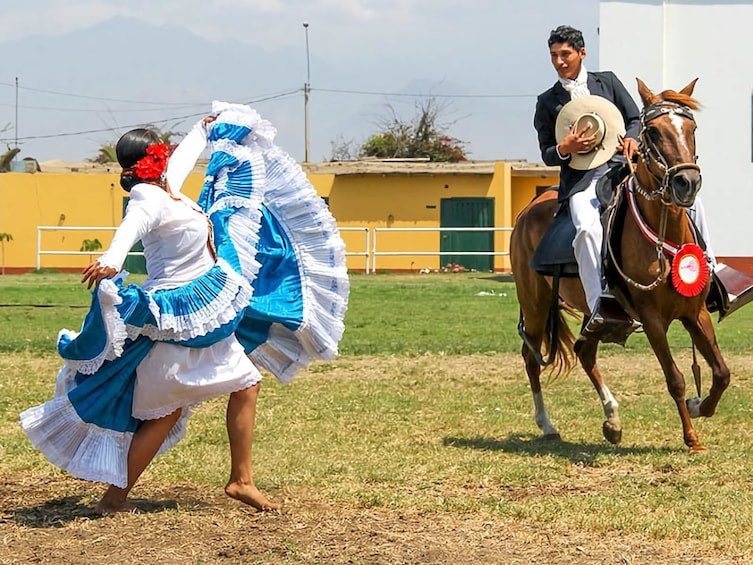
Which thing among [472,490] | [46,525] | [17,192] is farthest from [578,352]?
[17,192]

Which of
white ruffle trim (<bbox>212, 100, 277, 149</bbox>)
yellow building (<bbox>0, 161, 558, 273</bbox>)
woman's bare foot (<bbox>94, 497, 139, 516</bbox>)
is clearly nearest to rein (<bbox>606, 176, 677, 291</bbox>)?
white ruffle trim (<bbox>212, 100, 277, 149</bbox>)

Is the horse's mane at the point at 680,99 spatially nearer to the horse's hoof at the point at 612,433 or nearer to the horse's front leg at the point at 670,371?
the horse's front leg at the point at 670,371

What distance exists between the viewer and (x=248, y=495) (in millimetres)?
5996

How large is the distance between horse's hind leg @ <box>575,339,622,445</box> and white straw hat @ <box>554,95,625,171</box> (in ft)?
4.43

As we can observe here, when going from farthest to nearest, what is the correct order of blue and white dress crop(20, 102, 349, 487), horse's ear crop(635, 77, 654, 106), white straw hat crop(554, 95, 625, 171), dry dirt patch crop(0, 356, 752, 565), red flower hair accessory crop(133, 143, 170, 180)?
white straw hat crop(554, 95, 625, 171), horse's ear crop(635, 77, 654, 106), red flower hair accessory crop(133, 143, 170, 180), blue and white dress crop(20, 102, 349, 487), dry dirt patch crop(0, 356, 752, 565)

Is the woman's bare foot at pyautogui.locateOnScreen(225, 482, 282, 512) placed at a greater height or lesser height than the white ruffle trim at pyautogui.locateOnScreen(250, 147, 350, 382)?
lesser

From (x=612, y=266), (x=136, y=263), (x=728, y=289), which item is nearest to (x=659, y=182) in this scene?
(x=612, y=266)

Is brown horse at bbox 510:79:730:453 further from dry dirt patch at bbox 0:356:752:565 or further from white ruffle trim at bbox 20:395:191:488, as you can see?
white ruffle trim at bbox 20:395:191:488

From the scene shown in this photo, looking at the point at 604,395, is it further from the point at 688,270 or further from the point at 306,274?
the point at 306,274

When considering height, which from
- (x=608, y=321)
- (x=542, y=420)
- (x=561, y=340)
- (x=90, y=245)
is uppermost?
(x=608, y=321)

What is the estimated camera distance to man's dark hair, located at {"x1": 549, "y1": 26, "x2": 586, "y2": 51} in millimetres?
8414

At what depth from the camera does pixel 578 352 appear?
9.05m

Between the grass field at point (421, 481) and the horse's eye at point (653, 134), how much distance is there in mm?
1977

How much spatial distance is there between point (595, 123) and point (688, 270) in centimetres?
130
